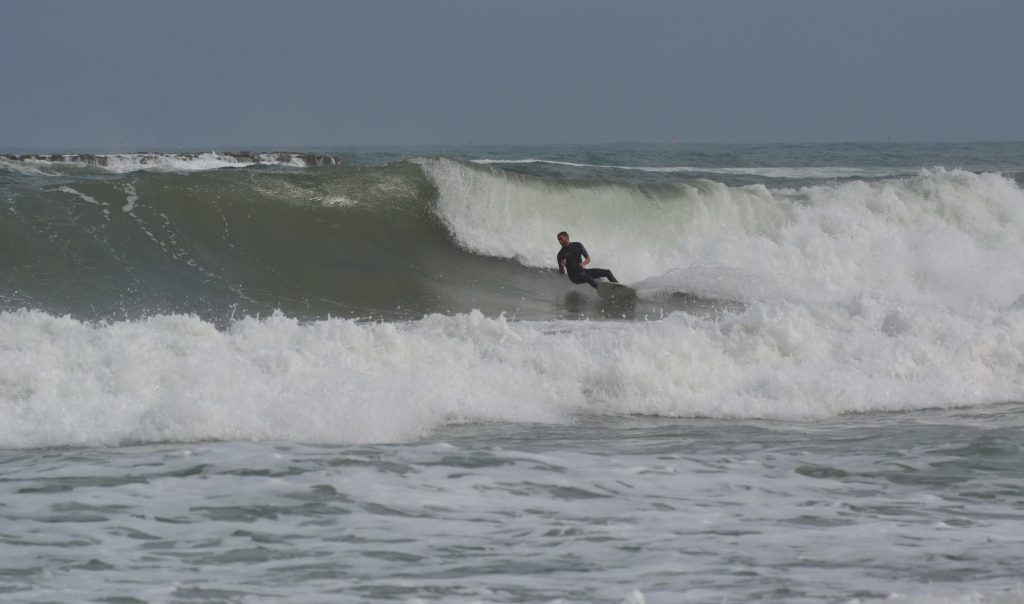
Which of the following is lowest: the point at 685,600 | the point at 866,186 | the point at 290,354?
the point at 685,600

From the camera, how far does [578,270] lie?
59.2 ft

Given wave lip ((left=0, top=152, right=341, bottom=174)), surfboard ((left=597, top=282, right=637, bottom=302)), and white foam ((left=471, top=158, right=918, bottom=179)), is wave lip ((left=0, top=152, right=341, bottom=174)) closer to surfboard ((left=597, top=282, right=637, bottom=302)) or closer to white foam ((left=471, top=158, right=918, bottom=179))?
white foam ((left=471, top=158, right=918, bottom=179))

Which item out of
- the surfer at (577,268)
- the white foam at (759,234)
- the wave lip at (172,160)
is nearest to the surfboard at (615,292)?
the surfer at (577,268)

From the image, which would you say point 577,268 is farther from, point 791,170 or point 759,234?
point 791,170

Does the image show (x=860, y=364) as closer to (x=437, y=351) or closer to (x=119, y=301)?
(x=437, y=351)

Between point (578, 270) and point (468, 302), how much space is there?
184 centimetres

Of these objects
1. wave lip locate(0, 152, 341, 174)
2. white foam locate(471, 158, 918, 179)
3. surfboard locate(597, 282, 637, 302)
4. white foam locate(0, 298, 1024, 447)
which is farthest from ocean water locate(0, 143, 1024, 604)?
white foam locate(471, 158, 918, 179)

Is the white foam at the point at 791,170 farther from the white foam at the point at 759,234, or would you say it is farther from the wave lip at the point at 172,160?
the white foam at the point at 759,234

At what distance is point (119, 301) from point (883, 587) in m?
11.5

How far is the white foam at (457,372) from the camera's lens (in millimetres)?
8703

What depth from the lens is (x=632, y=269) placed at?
21.2 metres

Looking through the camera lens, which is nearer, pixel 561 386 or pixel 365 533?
pixel 365 533

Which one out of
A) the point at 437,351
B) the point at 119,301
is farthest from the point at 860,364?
the point at 119,301

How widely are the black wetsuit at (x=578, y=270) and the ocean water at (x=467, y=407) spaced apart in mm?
350
